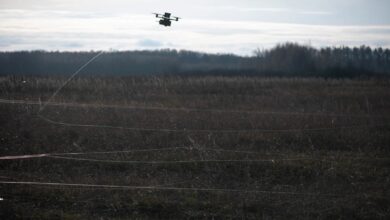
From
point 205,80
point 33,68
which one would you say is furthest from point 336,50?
point 205,80

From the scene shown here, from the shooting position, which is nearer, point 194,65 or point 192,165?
point 192,165

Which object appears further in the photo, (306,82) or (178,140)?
(306,82)

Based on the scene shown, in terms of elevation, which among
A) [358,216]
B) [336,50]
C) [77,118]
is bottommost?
[358,216]

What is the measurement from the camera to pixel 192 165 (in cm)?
972

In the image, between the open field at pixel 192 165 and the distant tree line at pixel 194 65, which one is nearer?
the open field at pixel 192 165

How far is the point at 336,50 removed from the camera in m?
81.1

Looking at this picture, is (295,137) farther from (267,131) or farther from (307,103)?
(307,103)

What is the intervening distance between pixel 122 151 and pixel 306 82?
22.1 metres

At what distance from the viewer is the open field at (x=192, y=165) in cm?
724

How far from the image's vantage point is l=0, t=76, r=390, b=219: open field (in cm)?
724

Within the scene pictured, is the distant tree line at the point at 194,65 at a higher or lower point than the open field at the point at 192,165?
higher

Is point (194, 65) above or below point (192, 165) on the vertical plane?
above

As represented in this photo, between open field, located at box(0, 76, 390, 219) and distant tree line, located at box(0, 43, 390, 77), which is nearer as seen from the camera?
open field, located at box(0, 76, 390, 219)

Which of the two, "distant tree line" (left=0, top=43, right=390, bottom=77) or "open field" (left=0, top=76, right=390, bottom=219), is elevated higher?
"distant tree line" (left=0, top=43, right=390, bottom=77)
